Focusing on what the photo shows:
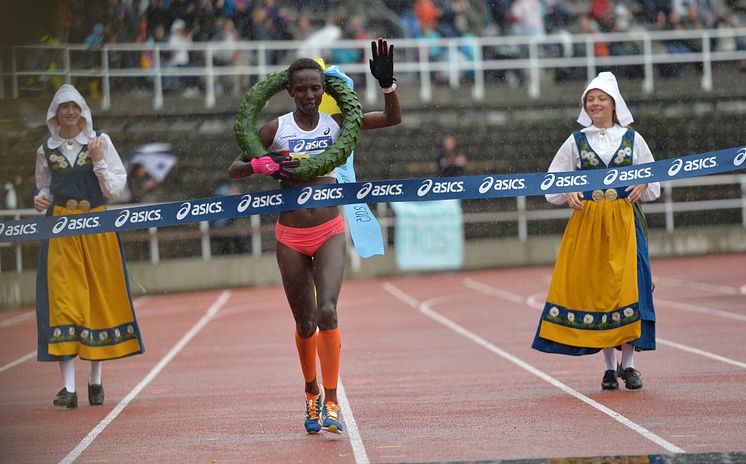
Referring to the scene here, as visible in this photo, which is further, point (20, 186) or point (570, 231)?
point (20, 186)

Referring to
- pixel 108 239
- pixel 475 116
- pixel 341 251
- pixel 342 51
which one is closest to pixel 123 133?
pixel 342 51

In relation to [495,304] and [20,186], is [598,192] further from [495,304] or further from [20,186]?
[20,186]

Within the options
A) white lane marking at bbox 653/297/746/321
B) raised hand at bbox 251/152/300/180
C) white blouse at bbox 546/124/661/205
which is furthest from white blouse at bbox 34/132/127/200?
white lane marking at bbox 653/297/746/321

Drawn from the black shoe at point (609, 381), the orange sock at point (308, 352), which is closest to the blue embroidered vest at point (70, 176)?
the orange sock at point (308, 352)

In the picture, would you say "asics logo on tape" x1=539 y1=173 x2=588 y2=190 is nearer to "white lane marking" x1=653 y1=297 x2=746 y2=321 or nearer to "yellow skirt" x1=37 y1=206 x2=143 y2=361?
"yellow skirt" x1=37 y1=206 x2=143 y2=361

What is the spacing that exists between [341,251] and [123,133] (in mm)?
16830

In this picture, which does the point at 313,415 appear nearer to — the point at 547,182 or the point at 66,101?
the point at 547,182

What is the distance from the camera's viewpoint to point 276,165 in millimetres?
7516

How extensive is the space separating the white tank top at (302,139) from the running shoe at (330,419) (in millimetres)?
1351

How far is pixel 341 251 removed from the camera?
787cm

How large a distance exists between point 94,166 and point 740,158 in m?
4.20

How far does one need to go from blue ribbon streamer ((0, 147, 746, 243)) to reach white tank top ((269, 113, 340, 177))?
0.69ft

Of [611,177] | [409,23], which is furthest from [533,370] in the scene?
[409,23]

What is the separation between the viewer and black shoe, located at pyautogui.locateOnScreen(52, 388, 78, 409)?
9.66 meters
